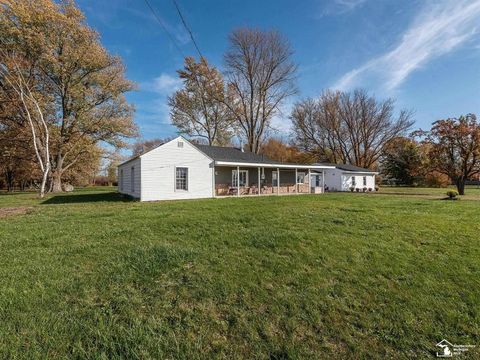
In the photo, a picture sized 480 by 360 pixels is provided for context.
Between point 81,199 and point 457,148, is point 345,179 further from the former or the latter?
point 81,199

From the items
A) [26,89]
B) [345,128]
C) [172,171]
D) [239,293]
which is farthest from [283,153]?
[239,293]

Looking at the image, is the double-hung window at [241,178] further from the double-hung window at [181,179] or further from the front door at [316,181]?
the front door at [316,181]

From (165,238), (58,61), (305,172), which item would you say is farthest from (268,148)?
(165,238)

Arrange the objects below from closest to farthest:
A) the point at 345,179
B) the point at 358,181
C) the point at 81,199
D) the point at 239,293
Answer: the point at 239,293, the point at 81,199, the point at 345,179, the point at 358,181

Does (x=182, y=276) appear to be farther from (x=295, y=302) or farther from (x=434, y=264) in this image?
(x=434, y=264)

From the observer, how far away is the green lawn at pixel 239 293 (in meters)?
2.63

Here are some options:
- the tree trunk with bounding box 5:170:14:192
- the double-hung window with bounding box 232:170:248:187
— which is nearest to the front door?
the double-hung window with bounding box 232:170:248:187

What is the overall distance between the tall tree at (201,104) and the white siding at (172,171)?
54.9 feet

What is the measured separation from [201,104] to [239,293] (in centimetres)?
3066

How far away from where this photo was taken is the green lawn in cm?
263

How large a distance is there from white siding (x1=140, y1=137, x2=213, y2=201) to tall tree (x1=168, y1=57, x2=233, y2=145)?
16.7 meters

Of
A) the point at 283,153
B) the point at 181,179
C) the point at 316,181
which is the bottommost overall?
the point at 181,179

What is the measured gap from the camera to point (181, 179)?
52.3ft

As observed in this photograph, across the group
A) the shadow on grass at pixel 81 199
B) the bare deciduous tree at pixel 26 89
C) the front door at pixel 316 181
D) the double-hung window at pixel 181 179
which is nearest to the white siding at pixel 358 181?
the front door at pixel 316 181
